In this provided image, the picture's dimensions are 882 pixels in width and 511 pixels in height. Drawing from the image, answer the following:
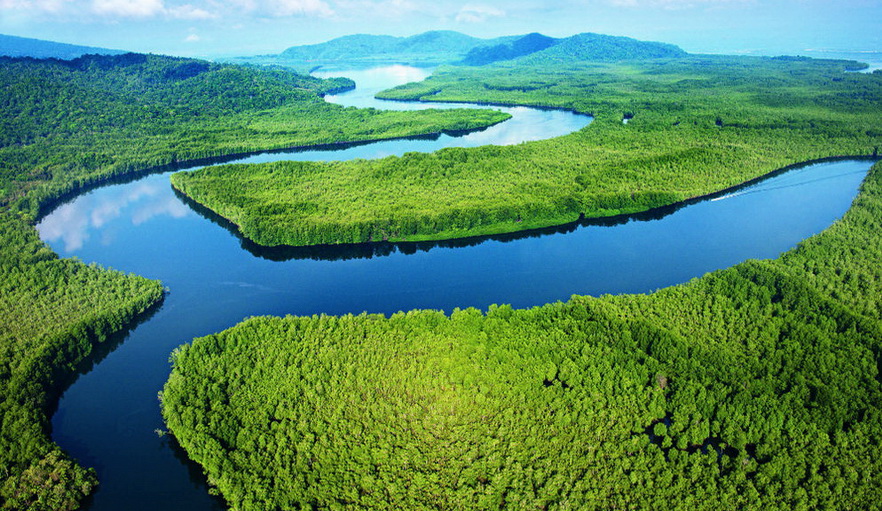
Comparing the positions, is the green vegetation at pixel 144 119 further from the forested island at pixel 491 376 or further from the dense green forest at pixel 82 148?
the forested island at pixel 491 376

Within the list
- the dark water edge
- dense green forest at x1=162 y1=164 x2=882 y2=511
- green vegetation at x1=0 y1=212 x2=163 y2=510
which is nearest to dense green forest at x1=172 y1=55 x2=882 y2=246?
the dark water edge

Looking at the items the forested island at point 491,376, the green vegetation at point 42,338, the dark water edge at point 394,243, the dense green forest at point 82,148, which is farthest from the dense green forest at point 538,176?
the dense green forest at point 82,148

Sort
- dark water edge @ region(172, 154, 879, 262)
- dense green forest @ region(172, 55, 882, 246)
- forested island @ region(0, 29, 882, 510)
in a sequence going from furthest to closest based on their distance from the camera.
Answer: dense green forest @ region(172, 55, 882, 246) → dark water edge @ region(172, 154, 879, 262) → forested island @ region(0, 29, 882, 510)

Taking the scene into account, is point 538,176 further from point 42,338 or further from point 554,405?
point 42,338

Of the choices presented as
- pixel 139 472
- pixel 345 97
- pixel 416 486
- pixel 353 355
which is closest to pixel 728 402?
pixel 416 486

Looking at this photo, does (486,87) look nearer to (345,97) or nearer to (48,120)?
(345,97)

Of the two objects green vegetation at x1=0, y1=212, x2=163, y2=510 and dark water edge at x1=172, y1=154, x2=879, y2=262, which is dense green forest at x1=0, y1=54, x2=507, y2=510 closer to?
green vegetation at x1=0, y1=212, x2=163, y2=510

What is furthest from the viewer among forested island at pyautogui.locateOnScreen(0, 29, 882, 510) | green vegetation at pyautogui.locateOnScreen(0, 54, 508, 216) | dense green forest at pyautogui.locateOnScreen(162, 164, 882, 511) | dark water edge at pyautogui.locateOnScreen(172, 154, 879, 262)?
green vegetation at pyautogui.locateOnScreen(0, 54, 508, 216)
